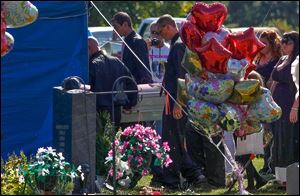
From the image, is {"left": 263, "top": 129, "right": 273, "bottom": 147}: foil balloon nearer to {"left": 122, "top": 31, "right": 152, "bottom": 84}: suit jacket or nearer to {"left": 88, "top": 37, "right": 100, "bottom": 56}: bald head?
{"left": 122, "top": 31, "right": 152, "bottom": 84}: suit jacket

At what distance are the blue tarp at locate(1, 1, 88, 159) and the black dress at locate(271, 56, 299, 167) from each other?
225 cm

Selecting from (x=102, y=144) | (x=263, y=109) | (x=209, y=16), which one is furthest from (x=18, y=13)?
(x=102, y=144)

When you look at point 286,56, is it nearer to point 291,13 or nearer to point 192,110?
point 192,110

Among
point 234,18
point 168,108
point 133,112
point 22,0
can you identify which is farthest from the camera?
point 234,18

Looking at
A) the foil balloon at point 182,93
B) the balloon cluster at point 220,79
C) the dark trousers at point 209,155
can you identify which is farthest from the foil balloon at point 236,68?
the dark trousers at point 209,155

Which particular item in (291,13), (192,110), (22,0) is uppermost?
(22,0)

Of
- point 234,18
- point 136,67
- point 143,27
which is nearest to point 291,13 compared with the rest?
point 234,18

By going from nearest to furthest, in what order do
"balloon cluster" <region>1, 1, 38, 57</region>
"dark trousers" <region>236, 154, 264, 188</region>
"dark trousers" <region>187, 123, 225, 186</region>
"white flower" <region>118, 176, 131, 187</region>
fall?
"balloon cluster" <region>1, 1, 38, 57</region>, "white flower" <region>118, 176, 131, 187</region>, "dark trousers" <region>236, 154, 264, 188</region>, "dark trousers" <region>187, 123, 225, 186</region>

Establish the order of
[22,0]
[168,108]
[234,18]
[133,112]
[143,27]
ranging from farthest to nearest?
[234,18] → [143,27] → [133,112] → [168,108] → [22,0]

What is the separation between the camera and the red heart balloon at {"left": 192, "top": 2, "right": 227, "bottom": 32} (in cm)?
1024

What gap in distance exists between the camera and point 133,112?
12922mm

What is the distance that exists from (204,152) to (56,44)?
214 centimetres

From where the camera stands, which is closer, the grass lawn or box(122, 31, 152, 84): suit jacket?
the grass lawn

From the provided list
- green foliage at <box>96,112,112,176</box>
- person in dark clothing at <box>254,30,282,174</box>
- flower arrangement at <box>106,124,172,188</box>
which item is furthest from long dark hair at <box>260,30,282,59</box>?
green foliage at <box>96,112,112,176</box>
